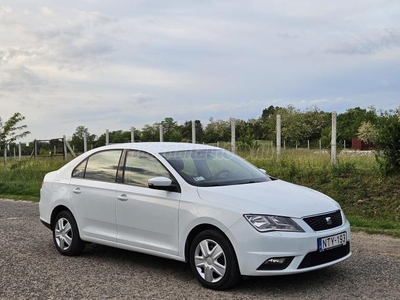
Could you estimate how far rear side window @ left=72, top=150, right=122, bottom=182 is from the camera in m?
7.00

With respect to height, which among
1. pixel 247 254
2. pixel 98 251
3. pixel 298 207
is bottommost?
pixel 98 251

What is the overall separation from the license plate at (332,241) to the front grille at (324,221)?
0.11 metres

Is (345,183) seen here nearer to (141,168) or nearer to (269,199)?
(141,168)

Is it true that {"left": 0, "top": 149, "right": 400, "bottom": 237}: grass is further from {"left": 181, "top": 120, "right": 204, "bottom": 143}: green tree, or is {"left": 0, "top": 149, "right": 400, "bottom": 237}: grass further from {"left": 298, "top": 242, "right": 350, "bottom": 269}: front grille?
{"left": 298, "top": 242, "right": 350, "bottom": 269}: front grille

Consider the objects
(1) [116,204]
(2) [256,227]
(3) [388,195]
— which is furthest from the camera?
(3) [388,195]

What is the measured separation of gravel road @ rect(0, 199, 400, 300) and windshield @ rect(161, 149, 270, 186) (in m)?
1.22

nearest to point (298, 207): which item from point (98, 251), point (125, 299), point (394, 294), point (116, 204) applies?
point (394, 294)

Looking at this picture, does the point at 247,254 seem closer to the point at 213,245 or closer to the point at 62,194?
the point at 213,245

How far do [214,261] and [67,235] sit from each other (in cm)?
289

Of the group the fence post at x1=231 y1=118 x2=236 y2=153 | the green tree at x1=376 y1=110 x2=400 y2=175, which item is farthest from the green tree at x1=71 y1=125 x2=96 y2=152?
the green tree at x1=376 y1=110 x2=400 y2=175

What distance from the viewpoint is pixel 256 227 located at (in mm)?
5230

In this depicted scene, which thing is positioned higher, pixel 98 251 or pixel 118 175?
pixel 118 175

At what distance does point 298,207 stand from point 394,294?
1365mm

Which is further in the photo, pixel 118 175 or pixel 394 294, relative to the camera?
pixel 118 175
